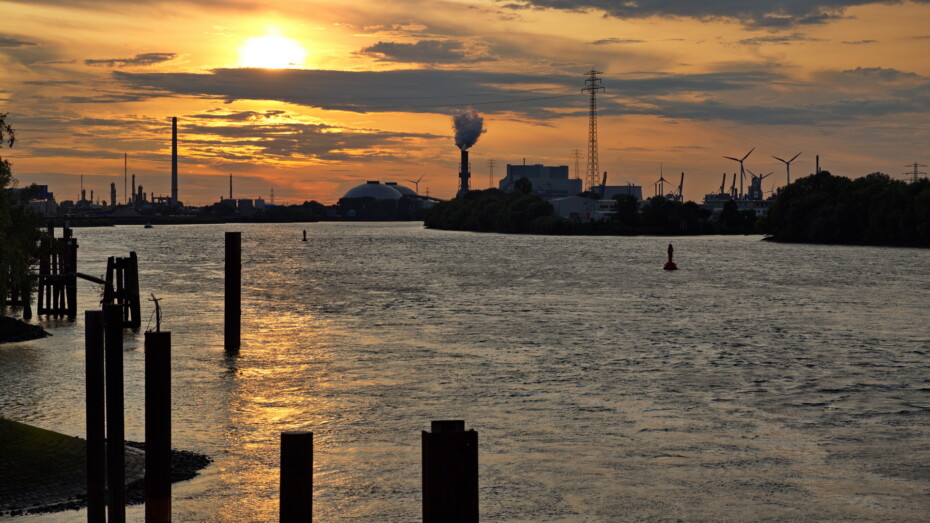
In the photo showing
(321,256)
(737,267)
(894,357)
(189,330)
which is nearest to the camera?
(894,357)

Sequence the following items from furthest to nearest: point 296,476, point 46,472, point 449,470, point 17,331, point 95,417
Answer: point 17,331 < point 46,472 < point 95,417 < point 296,476 < point 449,470

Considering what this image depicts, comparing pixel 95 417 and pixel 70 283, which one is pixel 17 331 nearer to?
pixel 70 283

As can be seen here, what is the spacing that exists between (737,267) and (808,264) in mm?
9840

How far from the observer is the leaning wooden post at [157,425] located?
505 inches

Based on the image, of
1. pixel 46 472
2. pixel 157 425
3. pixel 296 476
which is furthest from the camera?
pixel 46 472

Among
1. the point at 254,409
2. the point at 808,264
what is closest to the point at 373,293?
the point at 254,409

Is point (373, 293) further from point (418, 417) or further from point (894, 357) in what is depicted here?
point (418, 417)

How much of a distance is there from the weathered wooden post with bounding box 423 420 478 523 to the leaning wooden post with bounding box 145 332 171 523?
4.77 m

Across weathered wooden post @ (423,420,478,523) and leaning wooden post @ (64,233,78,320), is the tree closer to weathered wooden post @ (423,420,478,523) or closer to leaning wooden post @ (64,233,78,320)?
leaning wooden post @ (64,233,78,320)

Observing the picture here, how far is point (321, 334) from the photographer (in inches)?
1705

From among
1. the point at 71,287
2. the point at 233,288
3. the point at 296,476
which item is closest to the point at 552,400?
the point at 233,288

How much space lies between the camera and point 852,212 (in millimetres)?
167125

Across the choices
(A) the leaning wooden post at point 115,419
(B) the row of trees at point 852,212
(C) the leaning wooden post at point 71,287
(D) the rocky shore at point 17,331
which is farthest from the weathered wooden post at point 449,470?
(B) the row of trees at point 852,212

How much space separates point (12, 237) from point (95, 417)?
863 inches
